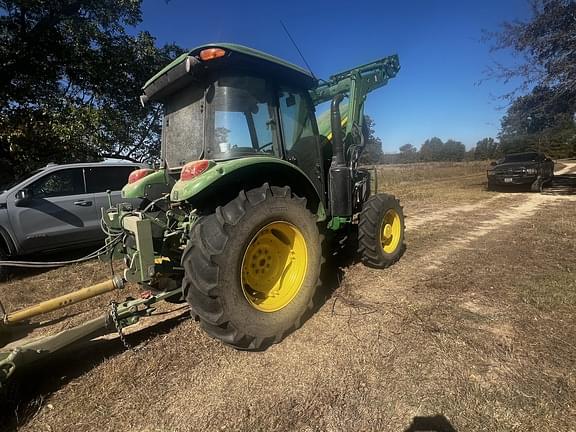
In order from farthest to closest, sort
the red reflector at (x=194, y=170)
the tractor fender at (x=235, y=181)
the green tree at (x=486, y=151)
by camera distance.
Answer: the green tree at (x=486, y=151) < the red reflector at (x=194, y=170) < the tractor fender at (x=235, y=181)

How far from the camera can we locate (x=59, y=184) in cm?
590

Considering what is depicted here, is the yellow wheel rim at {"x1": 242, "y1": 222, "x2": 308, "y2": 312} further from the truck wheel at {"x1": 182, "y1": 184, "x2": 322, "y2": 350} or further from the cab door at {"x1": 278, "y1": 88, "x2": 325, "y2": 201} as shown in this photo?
Result: the cab door at {"x1": 278, "y1": 88, "x2": 325, "y2": 201}

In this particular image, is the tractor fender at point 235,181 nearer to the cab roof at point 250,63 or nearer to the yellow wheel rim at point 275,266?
the yellow wheel rim at point 275,266

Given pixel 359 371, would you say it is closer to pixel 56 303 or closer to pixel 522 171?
pixel 56 303

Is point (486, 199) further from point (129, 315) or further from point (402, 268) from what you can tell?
point (129, 315)

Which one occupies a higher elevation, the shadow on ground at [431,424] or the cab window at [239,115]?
the cab window at [239,115]

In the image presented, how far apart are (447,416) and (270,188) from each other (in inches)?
76.0

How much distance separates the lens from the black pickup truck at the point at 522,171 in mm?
13125

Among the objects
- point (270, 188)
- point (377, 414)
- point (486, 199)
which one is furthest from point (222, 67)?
point (486, 199)

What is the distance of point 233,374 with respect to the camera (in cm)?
232

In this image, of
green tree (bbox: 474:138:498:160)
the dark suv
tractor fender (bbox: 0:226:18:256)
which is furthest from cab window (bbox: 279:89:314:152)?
green tree (bbox: 474:138:498:160)

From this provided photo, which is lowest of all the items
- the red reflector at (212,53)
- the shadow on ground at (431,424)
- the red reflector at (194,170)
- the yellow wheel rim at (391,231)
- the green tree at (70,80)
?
the shadow on ground at (431,424)

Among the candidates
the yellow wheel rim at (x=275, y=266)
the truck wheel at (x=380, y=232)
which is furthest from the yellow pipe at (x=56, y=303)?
the truck wheel at (x=380, y=232)

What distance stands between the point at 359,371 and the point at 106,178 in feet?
19.7
